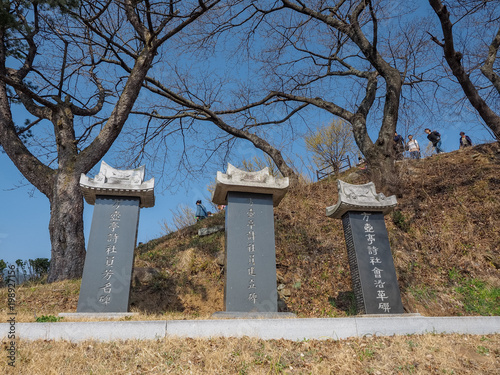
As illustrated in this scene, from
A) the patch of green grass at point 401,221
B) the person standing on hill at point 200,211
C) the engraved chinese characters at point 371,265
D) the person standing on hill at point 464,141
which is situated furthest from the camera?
the person standing on hill at point 464,141

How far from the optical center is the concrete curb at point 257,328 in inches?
140

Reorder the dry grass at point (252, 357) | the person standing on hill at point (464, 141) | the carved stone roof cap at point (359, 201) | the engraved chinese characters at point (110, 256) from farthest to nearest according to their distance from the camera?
the person standing on hill at point (464, 141) < the carved stone roof cap at point (359, 201) < the engraved chinese characters at point (110, 256) < the dry grass at point (252, 357)

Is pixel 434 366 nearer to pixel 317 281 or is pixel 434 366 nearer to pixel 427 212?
pixel 317 281

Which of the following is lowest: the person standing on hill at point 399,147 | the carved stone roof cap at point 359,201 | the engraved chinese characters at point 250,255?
the engraved chinese characters at point 250,255

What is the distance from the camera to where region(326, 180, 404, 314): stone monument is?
582cm

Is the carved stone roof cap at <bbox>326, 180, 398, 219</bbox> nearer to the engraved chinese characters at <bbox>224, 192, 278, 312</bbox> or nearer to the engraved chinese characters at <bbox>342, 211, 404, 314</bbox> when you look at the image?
the engraved chinese characters at <bbox>342, 211, 404, 314</bbox>

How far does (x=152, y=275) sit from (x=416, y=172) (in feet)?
29.7

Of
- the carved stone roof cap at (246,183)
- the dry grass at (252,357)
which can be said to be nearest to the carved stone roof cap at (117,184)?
the carved stone roof cap at (246,183)

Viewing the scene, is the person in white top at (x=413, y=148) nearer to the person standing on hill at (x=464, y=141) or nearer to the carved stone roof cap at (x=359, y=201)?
the person standing on hill at (x=464, y=141)

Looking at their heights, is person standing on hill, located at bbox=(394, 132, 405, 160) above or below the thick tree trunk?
above

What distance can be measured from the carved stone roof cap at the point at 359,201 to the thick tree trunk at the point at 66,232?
225 inches

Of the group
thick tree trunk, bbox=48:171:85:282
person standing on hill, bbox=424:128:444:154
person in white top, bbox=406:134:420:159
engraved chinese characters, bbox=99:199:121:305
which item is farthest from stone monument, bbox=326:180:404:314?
person standing on hill, bbox=424:128:444:154

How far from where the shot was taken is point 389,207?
6516 mm

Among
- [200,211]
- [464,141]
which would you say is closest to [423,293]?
[200,211]
